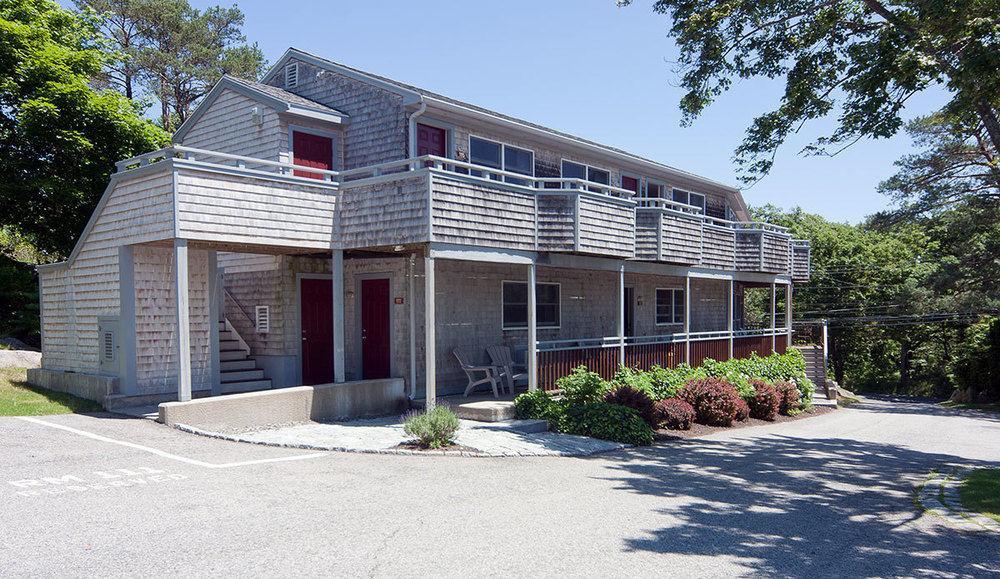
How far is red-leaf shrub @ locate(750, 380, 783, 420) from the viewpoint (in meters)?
16.7

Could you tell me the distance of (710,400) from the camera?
14.6m

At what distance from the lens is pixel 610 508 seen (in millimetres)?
7547

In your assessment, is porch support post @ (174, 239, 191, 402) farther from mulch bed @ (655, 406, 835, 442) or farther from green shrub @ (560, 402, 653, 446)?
mulch bed @ (655, 406, 835, 442)

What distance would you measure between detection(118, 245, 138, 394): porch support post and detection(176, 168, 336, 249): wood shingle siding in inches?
91.8

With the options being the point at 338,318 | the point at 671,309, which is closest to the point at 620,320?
the point at 338,318

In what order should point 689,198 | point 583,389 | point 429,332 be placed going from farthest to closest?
point 689,198
point 583,389
point 429,332

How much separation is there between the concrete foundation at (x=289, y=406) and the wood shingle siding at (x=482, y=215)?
3.43m

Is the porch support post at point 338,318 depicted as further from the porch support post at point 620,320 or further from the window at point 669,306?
the window at point 669,306

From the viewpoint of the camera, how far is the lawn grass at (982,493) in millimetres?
8297

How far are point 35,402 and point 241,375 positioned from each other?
3.66 meters

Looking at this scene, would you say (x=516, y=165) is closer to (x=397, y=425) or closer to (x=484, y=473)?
(x=397, y=425)

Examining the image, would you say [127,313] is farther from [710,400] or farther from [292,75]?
[710,400]

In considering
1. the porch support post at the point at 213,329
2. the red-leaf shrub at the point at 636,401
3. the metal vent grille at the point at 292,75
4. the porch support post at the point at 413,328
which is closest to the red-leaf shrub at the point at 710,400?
the red-leaf shrub at the point at 636,401

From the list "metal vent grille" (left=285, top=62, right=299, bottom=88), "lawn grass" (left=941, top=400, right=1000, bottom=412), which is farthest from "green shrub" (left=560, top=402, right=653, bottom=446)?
"lawn grass" (left=941, top=400, right=1000, bottom=412)
